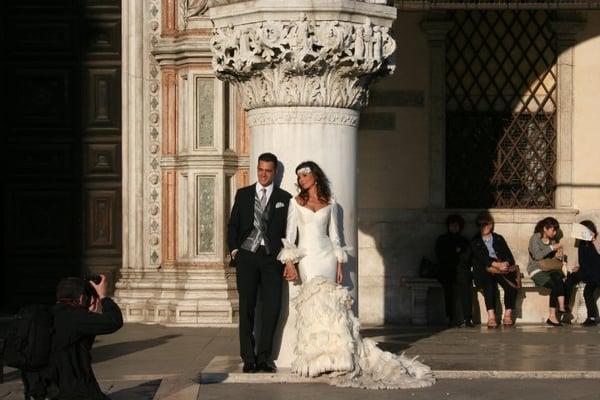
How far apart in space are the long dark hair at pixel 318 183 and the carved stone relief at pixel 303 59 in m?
0.65

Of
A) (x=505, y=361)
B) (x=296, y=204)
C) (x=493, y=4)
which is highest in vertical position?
(x=493, y=4)

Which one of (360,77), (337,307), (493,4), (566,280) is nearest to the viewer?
(337,307)

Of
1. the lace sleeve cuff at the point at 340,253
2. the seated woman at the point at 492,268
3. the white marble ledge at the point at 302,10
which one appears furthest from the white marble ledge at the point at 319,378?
the seated woman at the point at 492,268

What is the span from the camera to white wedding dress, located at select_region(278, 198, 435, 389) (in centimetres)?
1223

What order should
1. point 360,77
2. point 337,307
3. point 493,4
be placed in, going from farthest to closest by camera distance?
point 493,4 → point 360,77 → point 337,307

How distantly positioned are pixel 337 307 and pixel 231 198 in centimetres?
633

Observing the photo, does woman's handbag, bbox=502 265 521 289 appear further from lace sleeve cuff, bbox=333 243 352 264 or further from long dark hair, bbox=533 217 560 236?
lace sleeve cuff, bbox=333 243 352 264

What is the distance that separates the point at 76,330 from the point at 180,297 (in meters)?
7.84

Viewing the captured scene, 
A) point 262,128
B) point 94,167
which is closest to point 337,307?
point 262,128

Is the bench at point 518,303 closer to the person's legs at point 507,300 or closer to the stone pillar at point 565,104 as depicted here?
the person's legs at point 507,300

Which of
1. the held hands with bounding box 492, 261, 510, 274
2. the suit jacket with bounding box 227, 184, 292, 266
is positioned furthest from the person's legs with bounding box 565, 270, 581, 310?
the suit jacket with bounding box 227, 184, 292, 266

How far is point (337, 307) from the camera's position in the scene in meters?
12.5

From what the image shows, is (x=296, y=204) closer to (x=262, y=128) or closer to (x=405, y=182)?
(x=262, y=128)

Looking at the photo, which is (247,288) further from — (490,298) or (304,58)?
(490,298)
